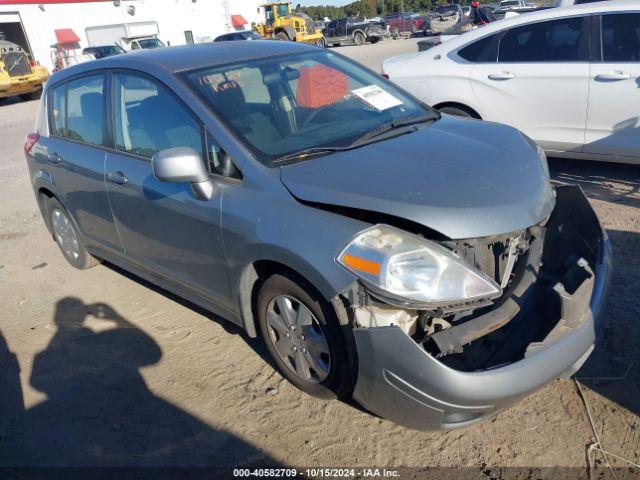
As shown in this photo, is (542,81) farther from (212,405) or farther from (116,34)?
(116,34)

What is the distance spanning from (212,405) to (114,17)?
40635mm

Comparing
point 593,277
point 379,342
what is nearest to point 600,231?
point 593,277

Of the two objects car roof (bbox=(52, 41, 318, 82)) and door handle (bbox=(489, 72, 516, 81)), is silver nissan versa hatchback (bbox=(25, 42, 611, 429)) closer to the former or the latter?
car roof (bbox=(52, 41, 318, 82))

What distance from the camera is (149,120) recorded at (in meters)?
3.33

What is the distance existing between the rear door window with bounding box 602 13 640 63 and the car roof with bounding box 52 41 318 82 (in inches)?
113

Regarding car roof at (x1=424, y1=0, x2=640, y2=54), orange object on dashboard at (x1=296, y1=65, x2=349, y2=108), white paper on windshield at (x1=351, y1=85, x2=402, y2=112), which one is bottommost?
white paper on windshield at (x1=351, y1=85, x2=402, y2=112)

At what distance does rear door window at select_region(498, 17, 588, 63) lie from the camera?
16.7ft

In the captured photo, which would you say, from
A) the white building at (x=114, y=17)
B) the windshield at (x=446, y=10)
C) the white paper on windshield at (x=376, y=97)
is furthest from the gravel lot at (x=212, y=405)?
Answer: the windshield at (x=446, y=10)

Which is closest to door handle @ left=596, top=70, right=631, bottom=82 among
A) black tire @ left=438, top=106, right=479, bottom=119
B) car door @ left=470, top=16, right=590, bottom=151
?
car door @ left=470, top=16, right=590, bottom=151

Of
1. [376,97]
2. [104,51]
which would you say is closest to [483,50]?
[376,97]

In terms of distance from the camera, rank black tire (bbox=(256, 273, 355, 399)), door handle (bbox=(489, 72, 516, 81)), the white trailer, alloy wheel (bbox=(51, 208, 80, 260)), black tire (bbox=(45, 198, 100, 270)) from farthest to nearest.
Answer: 1. the white trailer
2. door handle (bbox=(489, 72, 516, 81))
3. alloy wheel (bbox=(51, 208, 80, 260))
4. black tire (bbox=(45, 198, 100, 270))
5. black tire (bbox=(256, 273, 355, 399))

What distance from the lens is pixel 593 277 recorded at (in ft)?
8.34

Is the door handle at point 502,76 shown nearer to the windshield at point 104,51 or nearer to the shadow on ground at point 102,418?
the shadow on ground at point 102,418

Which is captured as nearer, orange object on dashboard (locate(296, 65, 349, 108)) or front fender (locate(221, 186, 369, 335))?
front fender (locate(221, 186, 369, 335))
